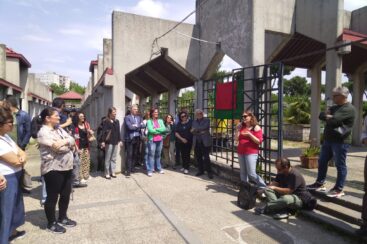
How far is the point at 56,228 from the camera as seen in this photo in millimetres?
4156

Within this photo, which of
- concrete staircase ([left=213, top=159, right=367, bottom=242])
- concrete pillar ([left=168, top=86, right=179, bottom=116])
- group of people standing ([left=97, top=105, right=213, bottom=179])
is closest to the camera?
concrete staircase ([left=213, top=159, right=367, bottom=242])

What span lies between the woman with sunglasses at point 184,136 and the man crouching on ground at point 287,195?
3.44 m

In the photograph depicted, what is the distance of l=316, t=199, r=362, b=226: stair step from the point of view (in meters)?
4.14

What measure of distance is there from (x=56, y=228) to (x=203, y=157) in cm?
448

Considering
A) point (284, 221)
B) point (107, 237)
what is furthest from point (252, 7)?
point (107, 237)

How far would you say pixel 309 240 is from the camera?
3.95 meters

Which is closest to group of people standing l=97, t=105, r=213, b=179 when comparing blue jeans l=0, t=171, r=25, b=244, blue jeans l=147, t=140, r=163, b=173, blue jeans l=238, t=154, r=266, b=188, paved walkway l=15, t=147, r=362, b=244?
blue jeans l=147, t=140, r=163, b=173

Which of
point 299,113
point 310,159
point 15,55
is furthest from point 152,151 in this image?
point 15,55

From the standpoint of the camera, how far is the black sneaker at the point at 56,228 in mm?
4141

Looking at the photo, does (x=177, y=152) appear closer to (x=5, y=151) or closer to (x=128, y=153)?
(x=128, y=153)

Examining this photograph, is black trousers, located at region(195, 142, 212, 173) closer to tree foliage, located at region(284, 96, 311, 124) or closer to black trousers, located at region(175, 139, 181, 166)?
black trousers, located at region(175, 139, 181, 166)

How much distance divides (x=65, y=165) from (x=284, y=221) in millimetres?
3531

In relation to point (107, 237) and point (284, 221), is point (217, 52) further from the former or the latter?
point (107, 237)

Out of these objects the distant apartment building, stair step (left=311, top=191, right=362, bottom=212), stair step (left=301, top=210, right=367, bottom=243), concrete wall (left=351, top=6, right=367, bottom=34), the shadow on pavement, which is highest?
the distant apartment building
